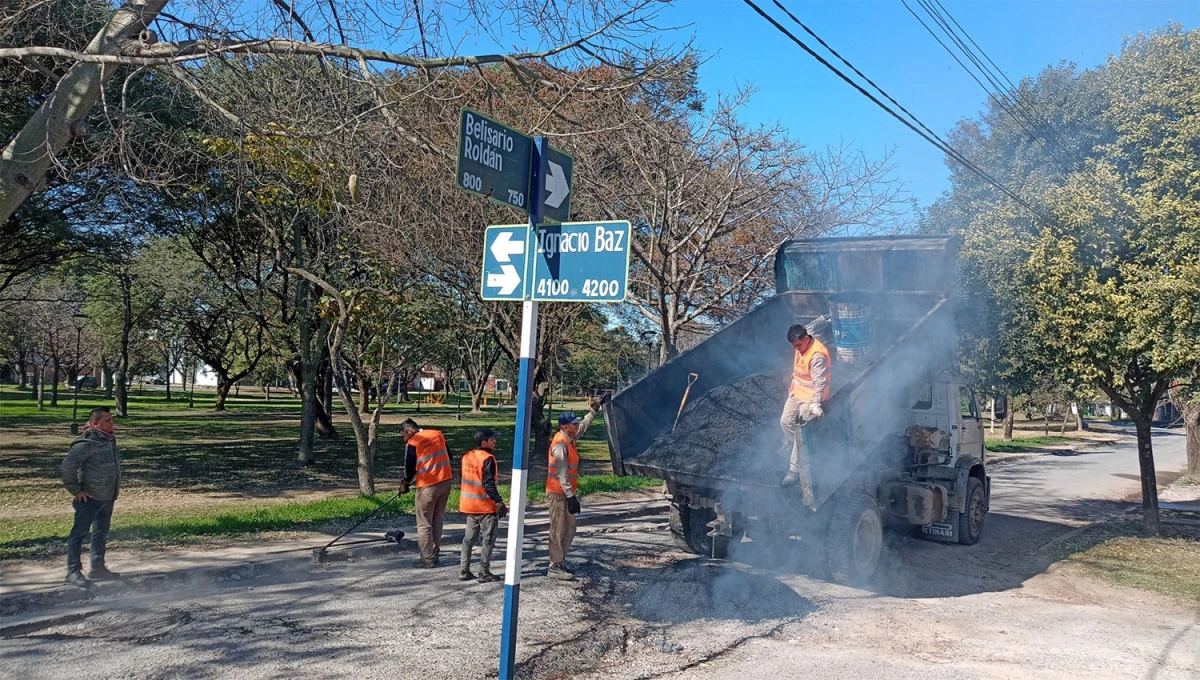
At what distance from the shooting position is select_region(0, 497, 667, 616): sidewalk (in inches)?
289

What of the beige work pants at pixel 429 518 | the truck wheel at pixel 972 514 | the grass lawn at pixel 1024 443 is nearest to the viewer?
the beige work pants at pixel 429 518

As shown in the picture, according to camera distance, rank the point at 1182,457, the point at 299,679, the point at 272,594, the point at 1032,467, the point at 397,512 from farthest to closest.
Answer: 1. the point at 1182,457
2. the point at 1032,467
3. the point at 397,512
4. the point at 272,594
5. the point at 299,679

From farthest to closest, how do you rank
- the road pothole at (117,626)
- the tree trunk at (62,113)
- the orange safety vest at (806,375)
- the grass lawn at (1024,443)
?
the grass lawn at (1024,443), the orange safety vest at (806,375), the tree trunk at (62,113), the road pothole at (117,626)

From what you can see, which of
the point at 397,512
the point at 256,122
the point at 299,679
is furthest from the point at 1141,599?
the point at 256,122

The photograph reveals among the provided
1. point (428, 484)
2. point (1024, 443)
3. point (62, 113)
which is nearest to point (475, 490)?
point (428, 484)

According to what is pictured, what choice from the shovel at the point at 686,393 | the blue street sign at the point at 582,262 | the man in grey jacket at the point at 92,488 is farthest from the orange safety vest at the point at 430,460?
the blue street sign at the point at 582,262

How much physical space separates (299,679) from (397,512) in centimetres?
674

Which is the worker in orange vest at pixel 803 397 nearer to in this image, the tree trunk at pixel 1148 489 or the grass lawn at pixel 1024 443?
the tree trunk at pixel 1148 489

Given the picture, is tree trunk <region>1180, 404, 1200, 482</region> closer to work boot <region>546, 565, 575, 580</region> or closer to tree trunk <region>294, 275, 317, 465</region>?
work boot <region>546, 565, 575, 580</region>

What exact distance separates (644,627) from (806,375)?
9.12ft

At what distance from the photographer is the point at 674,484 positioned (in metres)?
8.48

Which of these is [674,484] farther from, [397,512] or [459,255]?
[459,255]

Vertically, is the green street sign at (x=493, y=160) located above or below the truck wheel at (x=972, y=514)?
above

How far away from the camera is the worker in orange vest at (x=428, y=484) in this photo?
8930 millimetres
